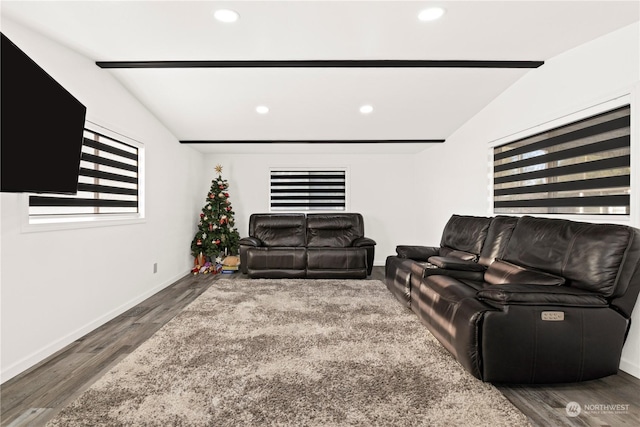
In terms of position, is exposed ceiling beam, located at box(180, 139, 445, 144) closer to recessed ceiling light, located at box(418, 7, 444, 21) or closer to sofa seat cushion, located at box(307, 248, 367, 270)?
sofa seat cushion, located at box(307, 248, 367, 270)

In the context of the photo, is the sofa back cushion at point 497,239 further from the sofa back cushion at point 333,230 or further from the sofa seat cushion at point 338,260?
the sofa back cushion at point 333,230

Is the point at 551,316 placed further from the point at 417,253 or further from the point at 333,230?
the point at 333,230

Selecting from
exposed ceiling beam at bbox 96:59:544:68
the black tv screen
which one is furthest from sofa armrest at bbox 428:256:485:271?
the black tv screen

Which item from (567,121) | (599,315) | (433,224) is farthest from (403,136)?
(599,315)

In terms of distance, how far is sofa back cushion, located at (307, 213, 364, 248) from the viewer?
5656 millimetres

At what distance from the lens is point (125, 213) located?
369 cm

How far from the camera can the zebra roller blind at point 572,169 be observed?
2328 millimetres

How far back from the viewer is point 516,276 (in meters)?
2.42

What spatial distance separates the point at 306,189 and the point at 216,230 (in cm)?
189

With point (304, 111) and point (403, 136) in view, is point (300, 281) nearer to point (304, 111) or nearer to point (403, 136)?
point (304, 111)

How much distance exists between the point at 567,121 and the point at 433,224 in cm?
295

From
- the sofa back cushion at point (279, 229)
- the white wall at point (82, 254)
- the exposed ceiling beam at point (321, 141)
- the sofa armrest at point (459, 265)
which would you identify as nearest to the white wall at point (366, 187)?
the sofa back cushion at point (279, 229)

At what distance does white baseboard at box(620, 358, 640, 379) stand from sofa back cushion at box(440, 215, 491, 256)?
134 cm

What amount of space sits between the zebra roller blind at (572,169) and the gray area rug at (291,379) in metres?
1.64
